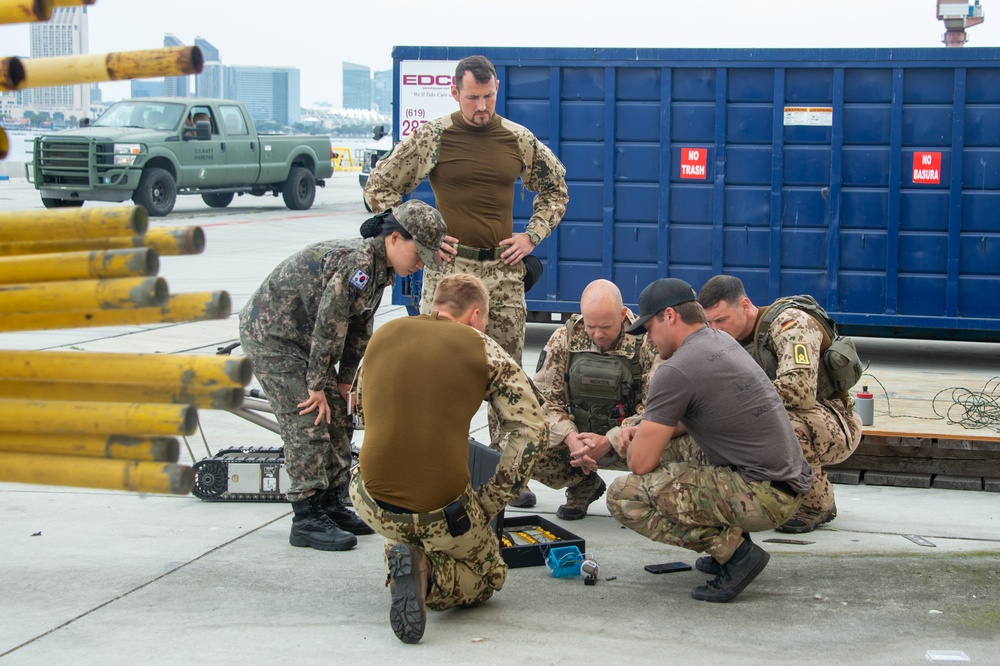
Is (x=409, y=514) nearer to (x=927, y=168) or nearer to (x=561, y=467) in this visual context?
(x=561, y=467)

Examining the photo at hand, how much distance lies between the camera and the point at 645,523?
14.6 feet

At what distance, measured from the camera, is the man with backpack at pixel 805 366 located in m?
4.93

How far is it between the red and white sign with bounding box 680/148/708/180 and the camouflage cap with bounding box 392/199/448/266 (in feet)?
16.9

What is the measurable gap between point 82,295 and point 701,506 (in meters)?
2.98

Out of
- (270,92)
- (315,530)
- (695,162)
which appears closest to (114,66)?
(315,530)

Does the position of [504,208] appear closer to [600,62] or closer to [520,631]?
[520,631]

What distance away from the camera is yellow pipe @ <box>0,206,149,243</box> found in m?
1.85

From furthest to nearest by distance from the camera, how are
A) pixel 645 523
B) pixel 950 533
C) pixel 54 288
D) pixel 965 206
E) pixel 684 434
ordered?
pixel 965 206
pixel 950 533
pixel 684 434
pixel 645 523
pixel 54 288

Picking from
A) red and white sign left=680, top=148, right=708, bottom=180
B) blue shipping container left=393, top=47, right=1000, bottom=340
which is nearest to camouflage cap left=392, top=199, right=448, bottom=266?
blue shipping container left=393, top=47, right=1000, bottom=340

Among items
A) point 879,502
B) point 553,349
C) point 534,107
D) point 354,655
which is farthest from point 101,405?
point 534,107

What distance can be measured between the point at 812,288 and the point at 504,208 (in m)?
4.25

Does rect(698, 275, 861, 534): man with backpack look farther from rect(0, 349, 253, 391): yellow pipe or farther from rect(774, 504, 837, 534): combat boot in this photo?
rect(0, 349, 253, 391): yellow pipe

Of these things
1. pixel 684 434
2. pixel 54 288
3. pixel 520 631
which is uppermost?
pixel 54 288

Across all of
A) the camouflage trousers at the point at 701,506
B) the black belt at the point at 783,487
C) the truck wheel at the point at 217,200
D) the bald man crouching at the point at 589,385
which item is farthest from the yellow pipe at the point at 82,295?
the truck wheel at the point at 217,200
